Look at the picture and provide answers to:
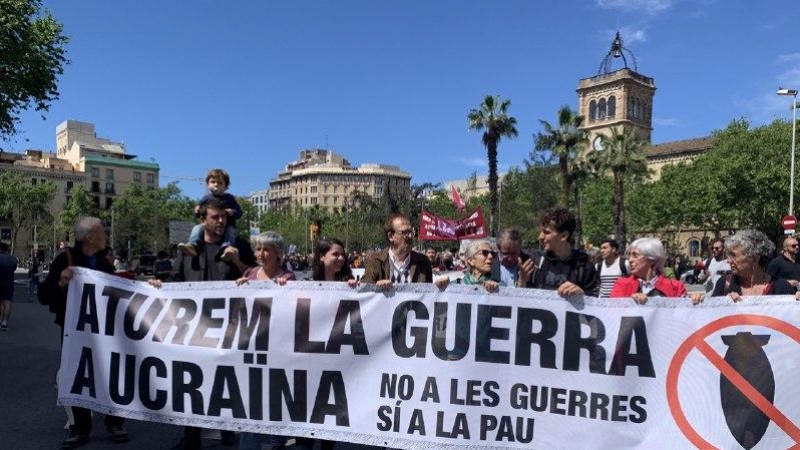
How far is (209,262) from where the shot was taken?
4820mm

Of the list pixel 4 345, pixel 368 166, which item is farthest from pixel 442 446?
pixel 368 166

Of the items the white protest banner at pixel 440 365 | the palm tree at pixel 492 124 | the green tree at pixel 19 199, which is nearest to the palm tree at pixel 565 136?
the palm tree at pixel 492 124

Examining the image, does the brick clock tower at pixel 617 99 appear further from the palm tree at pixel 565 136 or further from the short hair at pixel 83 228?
the short hair at pixel 83 228

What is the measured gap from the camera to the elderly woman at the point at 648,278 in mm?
4137

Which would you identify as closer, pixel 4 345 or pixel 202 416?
pixel 202 416

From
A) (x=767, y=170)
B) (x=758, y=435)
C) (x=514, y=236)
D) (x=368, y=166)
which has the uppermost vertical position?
(x=368, y=166)

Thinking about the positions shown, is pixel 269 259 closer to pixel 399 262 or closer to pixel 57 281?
pixel 399 262

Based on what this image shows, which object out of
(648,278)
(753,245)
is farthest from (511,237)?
(753,245)

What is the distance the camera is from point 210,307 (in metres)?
4.42

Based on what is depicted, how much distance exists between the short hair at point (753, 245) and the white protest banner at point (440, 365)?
566 millimetres

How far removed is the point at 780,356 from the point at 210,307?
11.6ft

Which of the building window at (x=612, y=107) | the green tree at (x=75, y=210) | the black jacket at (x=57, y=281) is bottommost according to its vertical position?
the black jacket at (x=57, y=281)

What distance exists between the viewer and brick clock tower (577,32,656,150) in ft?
334

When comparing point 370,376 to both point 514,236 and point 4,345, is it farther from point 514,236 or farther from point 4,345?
point 4,345
